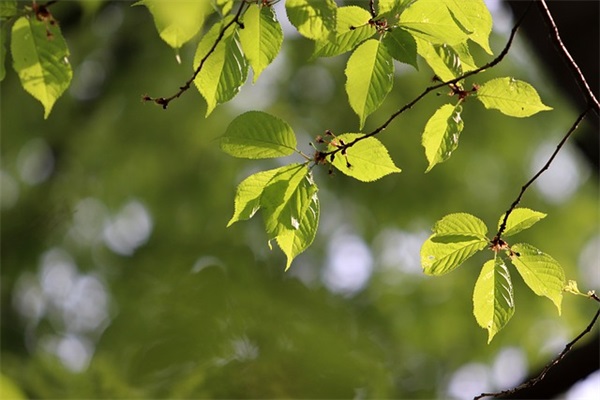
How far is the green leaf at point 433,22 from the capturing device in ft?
2.98

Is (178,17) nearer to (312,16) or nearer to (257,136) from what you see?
(312,16)

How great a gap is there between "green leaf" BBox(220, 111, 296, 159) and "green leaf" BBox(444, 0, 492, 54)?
0.26 metres

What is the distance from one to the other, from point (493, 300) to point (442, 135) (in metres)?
0.24

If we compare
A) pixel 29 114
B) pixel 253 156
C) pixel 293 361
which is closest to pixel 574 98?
pixel 293 361

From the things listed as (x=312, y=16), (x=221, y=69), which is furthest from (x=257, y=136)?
(x=312, y=16)

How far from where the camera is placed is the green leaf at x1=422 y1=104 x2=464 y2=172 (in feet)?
3.37

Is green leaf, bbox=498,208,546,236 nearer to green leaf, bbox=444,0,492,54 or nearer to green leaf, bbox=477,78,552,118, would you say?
green leaf, bbox=477,78,552,118

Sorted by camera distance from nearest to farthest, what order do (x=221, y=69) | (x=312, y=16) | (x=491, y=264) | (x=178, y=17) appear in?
(x=178, y=17) < (x=312, y=16) < (x=221, y=69) < (x=491, y=264)

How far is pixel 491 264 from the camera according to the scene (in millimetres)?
1053

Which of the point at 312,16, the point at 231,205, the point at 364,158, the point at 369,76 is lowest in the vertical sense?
the point at 231,205

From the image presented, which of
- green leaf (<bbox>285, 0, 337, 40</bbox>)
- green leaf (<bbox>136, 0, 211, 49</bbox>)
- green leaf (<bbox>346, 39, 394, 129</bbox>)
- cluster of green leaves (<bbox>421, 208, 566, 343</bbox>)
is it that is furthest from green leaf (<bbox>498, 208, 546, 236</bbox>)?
green leaf (<bbox>136, 0, 211, 49</bbox>)

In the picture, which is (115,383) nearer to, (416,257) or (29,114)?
(29,114)

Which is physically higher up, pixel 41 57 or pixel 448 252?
pixel 41 57

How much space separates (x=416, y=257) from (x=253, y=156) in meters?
3.33
